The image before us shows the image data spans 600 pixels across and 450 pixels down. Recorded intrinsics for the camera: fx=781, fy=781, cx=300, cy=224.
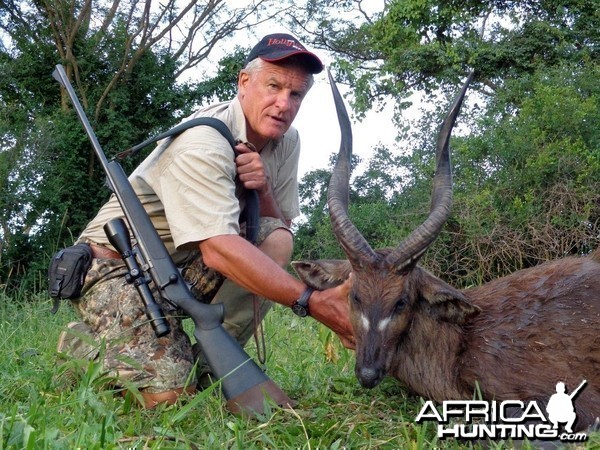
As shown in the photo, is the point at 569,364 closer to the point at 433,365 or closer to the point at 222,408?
the point at 433,365

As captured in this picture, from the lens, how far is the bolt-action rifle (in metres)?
3.68

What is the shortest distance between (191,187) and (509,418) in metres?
1.98

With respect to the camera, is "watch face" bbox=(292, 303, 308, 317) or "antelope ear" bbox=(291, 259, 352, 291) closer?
"watch face" bbox=(292, 303, 308, 317)

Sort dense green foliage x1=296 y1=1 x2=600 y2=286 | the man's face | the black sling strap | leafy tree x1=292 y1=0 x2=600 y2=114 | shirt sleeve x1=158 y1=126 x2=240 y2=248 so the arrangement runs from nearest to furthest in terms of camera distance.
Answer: shirt sleeve x1=158 y1=126 x2=240 y2=248
the black sling strap
the man's face
dense green foliage x1=296 y1=1 x2=600 y2=286
leafy tree x1=292 y1=0 x2=600 y2=114

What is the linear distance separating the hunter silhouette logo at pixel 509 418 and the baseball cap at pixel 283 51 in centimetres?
208

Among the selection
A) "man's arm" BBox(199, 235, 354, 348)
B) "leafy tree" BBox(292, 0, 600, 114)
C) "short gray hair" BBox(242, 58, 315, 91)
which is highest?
"leafy tree" BBox(292, 0, 600, 114)

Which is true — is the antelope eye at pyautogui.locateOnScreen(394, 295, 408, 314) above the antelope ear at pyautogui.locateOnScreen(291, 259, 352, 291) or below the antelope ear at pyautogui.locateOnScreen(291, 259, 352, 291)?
below

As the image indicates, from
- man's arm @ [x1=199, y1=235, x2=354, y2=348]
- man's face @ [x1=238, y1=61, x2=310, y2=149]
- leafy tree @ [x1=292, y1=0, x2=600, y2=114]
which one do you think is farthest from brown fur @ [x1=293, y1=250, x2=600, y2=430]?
leafy tree @ [x1=292, y1=0, x2=600, y2=114]

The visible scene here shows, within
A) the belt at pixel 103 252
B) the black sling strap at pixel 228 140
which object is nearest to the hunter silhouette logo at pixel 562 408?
the black sling strap at pixel 228 140

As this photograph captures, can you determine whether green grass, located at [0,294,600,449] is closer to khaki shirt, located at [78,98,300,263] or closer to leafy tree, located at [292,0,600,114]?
khaki shirt, located at [78,98,300,263]

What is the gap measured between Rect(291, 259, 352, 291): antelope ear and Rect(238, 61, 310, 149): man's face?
92 centimetres

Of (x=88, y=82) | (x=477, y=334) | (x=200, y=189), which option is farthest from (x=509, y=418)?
(x=88, y=82)

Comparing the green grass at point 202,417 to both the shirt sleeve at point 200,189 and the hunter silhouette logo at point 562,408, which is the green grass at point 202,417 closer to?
the hunter silhouette logo at point 562,408

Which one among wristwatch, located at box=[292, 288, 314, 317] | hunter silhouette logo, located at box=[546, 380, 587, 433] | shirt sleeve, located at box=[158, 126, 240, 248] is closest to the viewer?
hunter silhouette logo, located at box=[546, 380, 587, 433]
